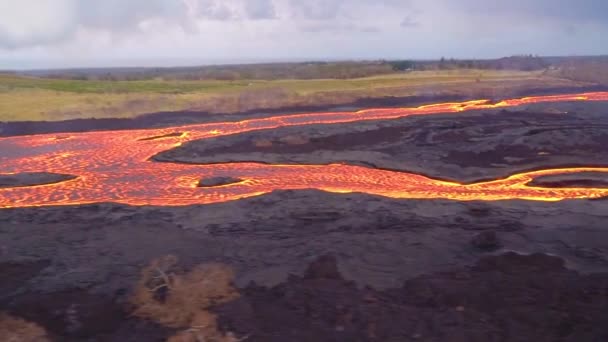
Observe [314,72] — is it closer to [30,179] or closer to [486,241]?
[30,179]

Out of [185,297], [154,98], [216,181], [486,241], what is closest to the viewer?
[185,297]

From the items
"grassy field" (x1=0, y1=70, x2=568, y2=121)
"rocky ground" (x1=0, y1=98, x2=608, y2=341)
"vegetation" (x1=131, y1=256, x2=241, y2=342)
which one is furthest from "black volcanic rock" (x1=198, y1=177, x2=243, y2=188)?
"grassy field" (x1=0, y1=70, x2=568, y2=121)

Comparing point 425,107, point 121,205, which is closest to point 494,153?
point 121,205

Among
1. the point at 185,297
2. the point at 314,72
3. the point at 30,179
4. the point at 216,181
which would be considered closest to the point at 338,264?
the point at 185,297

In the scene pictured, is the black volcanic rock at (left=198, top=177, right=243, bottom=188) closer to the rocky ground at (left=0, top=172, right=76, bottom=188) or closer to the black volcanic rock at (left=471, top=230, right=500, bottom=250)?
the rocky ground at (left=0, top=172, right=76, bottom=188)

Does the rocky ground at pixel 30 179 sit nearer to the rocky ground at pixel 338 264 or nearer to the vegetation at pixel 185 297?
the rocky ground at pixel 338 264

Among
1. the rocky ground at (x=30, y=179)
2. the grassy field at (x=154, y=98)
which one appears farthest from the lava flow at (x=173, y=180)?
the grassy field at (x=154, y=98)
